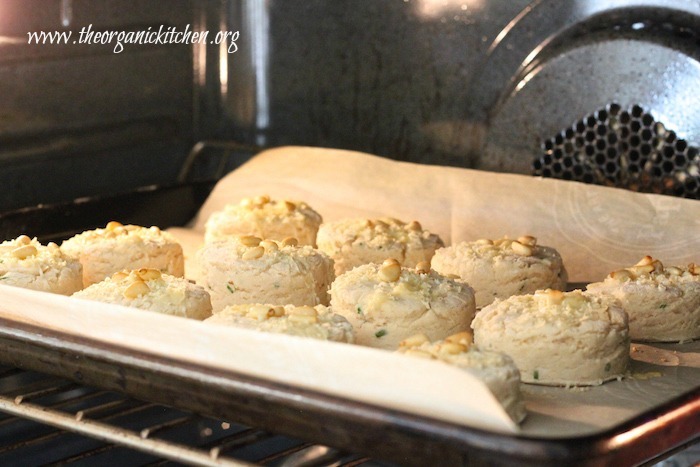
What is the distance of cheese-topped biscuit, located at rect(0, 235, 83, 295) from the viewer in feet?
7.02

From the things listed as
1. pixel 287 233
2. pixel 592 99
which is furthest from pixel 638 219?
pixel 287 233

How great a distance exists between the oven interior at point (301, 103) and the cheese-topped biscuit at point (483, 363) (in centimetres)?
50

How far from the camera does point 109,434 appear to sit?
5.02 ft

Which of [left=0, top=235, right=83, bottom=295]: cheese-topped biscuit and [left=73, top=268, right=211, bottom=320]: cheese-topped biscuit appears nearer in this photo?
[left=73, top=268, right=211, bottom=320]: cheese-topped biscuit

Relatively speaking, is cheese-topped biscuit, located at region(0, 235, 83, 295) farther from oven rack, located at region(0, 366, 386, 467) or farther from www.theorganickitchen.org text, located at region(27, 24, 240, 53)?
www.theorganickitchen.org text, located at region(27, 24, 240, 53)

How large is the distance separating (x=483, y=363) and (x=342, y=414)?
0.80ft

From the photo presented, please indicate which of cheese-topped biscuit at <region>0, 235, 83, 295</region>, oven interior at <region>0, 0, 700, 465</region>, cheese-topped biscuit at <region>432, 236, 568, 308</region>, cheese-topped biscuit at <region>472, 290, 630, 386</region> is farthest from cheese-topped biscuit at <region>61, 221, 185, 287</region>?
cheese-topped biscuit at <region>472, 290, 630, 386</region>

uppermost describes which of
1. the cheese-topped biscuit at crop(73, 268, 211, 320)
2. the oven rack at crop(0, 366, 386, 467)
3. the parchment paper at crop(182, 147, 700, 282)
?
the parchment paper at crop(182, 147, 700, 282)

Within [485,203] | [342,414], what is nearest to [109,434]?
[342,414]

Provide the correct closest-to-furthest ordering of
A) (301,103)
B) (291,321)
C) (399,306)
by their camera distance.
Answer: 1. (291,321)
2. (399,306)
3. (301,103)

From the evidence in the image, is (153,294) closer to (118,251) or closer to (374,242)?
(118,251)

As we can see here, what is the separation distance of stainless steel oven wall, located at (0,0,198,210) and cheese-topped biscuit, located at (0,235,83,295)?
0.39m

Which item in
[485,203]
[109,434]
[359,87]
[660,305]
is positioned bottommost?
[109,434]

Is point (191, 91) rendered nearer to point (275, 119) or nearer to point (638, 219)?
point (275, 119)
